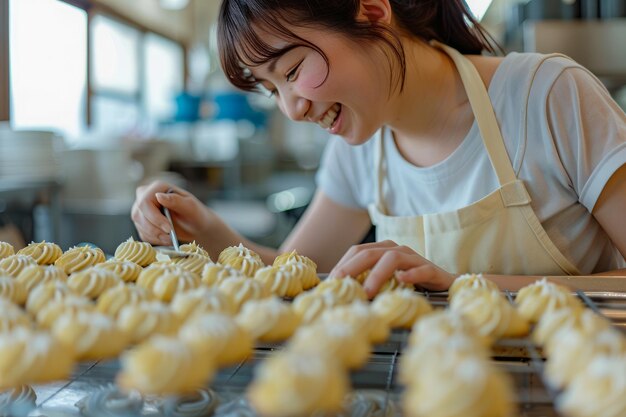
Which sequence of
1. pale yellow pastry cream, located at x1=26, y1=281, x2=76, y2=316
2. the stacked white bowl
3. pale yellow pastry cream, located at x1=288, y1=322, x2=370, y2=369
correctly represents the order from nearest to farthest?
pale yellow pastry cream, located at x1=288, y1=322, x2=370, y2=369
pale yellow pastry cream, located at x1=26, y1=281, x2=76, y2=316
the stacked white bowl

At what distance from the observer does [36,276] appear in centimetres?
103

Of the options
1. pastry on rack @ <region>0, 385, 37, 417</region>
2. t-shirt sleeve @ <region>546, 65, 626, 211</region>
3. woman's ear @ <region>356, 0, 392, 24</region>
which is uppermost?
woman's ear @ <region>356, 0, 392, 24</region>

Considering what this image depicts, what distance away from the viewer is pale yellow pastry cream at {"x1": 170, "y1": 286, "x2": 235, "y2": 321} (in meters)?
0.83

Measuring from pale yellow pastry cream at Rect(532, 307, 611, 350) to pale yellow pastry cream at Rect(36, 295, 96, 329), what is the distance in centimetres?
56

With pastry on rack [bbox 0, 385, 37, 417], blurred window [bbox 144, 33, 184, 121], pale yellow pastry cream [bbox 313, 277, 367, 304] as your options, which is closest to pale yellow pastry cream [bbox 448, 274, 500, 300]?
pale yellow pastry cream [bbox 313, 277, 367, 304]

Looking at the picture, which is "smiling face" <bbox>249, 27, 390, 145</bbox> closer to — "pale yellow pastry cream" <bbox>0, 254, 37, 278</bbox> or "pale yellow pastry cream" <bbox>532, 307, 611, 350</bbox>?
"pale yellow pastry cream" <bbox>0, 254, 37, 278</bbox>

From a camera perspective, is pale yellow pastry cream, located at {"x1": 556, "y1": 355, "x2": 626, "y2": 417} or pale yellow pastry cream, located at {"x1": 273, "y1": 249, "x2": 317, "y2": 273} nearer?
pale yellow pastry cream, located at {"x1": 556, "y1": 355, "x2": 626, "y2": 417}

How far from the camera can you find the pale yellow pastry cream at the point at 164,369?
63 centimetres

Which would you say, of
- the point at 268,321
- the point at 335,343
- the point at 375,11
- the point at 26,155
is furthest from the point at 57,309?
the point at 26,155

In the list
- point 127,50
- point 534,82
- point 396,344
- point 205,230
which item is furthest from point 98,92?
point 396,344

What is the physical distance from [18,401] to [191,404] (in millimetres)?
217

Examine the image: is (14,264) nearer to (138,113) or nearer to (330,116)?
(330,116)

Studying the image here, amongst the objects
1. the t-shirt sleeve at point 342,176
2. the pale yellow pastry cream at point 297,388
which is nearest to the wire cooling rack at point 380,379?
the pale yellow pastry cream at point 297,388

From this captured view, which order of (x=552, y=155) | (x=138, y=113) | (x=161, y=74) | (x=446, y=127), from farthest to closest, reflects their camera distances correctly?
(x=161, y=74) → (x=138, y=113) → (x=446, y=127) → (x=552, y=155)
